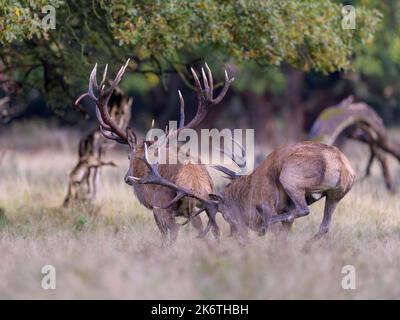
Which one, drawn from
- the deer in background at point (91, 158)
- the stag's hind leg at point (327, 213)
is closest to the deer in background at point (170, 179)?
the stag's hind leg at point (327, 213)

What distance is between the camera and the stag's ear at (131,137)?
373 inches

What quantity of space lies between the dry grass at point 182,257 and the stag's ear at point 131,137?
0.94 meters

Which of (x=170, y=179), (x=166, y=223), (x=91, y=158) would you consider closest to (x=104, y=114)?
(x=170, y=179)

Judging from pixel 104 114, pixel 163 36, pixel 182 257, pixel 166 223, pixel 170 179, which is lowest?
pixel 182 257

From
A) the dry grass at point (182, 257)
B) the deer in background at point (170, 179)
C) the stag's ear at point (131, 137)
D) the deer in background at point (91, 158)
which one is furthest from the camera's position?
the deer in background at point (91, 158)

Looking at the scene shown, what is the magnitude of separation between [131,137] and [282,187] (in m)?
1.76

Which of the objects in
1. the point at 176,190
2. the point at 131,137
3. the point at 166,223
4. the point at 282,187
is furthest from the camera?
the point at 131,137

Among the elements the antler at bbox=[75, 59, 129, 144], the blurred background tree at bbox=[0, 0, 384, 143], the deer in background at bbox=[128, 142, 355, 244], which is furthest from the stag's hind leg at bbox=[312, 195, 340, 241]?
the blurred background tree at bbox=[0, 0, 384, 143]

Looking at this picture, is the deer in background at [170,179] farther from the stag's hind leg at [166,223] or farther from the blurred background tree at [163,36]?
the blurred background tree at [163,36]

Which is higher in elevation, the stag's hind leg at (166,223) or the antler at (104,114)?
the antler at (104,114)

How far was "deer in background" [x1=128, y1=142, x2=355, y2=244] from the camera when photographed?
8539 mm

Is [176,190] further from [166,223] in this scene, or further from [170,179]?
[166,223]

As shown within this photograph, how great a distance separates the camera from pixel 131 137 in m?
9.51

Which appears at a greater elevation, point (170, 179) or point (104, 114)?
point (104, 114)
